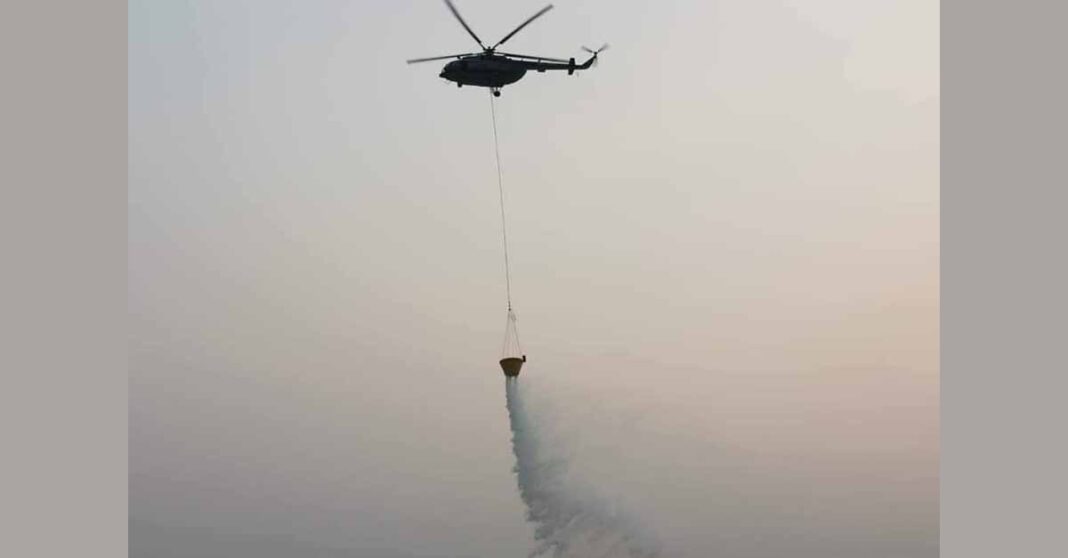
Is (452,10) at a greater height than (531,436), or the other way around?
(452,10)

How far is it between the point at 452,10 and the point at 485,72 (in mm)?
3136

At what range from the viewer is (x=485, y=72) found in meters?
90.9

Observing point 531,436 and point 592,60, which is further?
point 531,436

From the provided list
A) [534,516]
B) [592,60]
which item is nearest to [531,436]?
[534,516]

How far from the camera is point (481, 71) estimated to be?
9088 cm

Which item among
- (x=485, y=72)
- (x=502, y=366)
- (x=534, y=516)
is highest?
(x=485, y=72)

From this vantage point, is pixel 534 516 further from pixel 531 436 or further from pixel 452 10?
pixel 452 10

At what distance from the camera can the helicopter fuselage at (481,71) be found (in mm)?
90812

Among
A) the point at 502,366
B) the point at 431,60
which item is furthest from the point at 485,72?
the point at 502,366

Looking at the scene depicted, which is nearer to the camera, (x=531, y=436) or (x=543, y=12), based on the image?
(x=543, y=12)

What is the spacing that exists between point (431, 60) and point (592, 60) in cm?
839

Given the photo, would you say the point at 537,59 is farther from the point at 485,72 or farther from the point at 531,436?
the point at 531,436

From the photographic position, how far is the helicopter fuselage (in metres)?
90.8

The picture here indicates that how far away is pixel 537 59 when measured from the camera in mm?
92938
